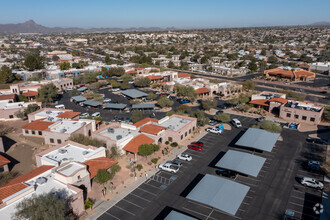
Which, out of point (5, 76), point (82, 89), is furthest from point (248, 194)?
point (5, 76)

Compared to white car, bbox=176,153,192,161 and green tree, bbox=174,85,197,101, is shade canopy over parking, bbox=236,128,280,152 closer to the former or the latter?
white car, bbox=176,153,192,161

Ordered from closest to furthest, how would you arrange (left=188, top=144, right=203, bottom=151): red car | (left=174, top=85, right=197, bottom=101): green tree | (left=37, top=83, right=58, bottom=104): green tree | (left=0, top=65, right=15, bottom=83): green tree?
1. (left=188, top=144, right=203, bottom=151): red car
2. (left=37, top=83, right=58, bottom=104): green tree
3. (left=174, top=85, right=197, bottom=101): green tree
4. (left=0, top=65, right=15, bottom=83): green tree

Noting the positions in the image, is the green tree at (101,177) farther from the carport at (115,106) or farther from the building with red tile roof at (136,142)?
the carport at (115,106)

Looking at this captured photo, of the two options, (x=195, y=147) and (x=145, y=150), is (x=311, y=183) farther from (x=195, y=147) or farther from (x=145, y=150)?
(x=145, y=150)

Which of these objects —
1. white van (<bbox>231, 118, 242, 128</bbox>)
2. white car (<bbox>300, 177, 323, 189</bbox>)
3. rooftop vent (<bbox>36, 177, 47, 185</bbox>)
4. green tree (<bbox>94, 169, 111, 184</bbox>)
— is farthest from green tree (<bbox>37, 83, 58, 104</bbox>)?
white car (<bbox>300, 177, 323, 189</bbox>)

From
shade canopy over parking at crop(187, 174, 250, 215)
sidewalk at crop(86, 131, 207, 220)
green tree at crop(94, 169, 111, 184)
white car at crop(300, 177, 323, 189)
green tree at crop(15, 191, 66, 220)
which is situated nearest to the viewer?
green tree at crop(15, 191, 66, 220)

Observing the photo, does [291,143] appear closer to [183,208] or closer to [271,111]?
[271,111]
